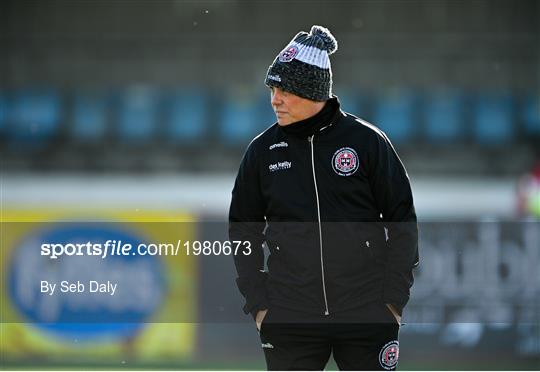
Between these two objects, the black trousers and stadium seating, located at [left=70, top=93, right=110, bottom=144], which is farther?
stadium seating, located at [left=70, top=93, right=110, bottom=144]

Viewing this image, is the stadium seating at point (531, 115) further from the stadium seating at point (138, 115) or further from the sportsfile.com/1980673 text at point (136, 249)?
the sportsfile.com/1980673 text at point (136, 249)

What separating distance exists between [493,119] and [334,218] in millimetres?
6203

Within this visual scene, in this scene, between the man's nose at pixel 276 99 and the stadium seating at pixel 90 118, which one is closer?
the man's nose at pixel 276 99

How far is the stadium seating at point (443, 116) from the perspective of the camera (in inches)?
311

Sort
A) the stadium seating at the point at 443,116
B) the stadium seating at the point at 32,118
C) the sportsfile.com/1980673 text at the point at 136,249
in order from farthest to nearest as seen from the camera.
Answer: the stadium seating at the point at 443,116
the stadium seating at the point at 32,118
the sportsfile.com/1980673 text at the point at 136,249

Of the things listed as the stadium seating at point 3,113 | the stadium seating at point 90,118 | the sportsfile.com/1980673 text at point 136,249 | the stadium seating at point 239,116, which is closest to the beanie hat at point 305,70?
the sportsfile.com/1980673 text at point 136,249

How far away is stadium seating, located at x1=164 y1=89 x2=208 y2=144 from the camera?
7949 mm

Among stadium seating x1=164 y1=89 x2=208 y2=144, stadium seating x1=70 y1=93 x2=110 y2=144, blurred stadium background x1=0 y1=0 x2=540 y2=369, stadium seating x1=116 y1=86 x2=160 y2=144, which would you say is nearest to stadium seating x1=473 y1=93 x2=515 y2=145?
blurred stadium background x1=0 y1=0 x2=540 y2=369

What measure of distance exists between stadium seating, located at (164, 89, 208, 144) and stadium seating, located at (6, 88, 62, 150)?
0.89 meters

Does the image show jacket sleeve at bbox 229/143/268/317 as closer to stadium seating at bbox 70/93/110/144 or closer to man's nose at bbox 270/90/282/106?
man's nose at bbox 270/90/282/106

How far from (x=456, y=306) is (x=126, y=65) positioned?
4.74 m

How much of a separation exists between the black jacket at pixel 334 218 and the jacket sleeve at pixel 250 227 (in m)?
0.01

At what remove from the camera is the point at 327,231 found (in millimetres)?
1878

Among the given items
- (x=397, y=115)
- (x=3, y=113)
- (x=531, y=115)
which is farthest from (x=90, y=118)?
(x=531, y=115)
